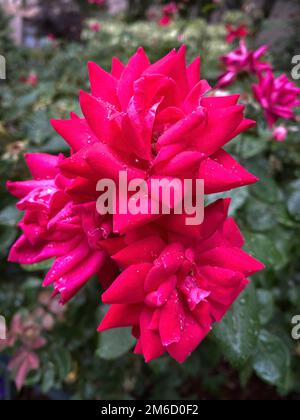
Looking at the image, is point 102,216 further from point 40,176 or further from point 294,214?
point 294,214

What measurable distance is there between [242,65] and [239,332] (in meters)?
0.59

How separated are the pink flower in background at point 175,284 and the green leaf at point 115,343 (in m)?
0.39

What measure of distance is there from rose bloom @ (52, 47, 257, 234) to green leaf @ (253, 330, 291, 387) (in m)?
0.49

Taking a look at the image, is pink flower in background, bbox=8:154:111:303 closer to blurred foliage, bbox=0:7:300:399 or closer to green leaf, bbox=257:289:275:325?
blurred foliage, bbox=0:7:300:399

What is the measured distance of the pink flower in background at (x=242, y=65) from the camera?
0.93 m

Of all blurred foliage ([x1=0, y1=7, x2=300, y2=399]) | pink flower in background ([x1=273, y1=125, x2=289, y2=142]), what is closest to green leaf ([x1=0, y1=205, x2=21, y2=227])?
blurred foliage ([x1=0, y1=7, x2=300, y2=399])

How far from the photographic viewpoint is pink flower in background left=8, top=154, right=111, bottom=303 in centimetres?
40

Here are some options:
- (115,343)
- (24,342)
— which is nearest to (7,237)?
(24,342)

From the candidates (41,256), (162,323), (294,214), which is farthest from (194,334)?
(294,214)

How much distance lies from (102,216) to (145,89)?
12cm

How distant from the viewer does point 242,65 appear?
0.96 metres

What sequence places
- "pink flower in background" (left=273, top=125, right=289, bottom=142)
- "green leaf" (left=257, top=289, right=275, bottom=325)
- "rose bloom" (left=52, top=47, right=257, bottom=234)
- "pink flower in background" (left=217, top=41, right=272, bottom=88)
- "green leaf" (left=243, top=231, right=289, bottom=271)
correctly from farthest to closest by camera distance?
"pink flower in background" (left=273, top=125, right=289, bottom=142), "pink flower in background" (left=217, top=41, right=272, bottom=88), "green leaf" (left=257, top=289, right=275, bottom=325), "green leaf" (left=243, top=231, right=289, bottom=271), "rose bloom" (left=52, top=47, right=257, bottom=234)

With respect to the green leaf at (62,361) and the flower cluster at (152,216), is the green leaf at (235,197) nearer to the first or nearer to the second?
the flower cluster at (152,216)

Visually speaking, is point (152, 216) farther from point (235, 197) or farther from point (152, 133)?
point (235, 197)
